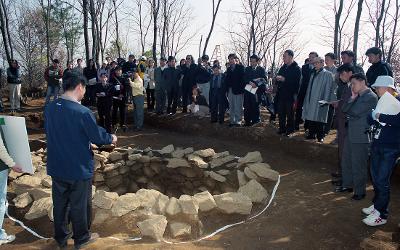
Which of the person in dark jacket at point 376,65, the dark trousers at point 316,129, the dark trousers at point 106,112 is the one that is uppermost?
the person in dark jacket at point 376,65

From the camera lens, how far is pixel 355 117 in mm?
5094

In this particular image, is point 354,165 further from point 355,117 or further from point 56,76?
point 56,76

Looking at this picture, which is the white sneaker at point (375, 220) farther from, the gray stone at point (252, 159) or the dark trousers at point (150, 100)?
the dark trousers at point (150, 100)

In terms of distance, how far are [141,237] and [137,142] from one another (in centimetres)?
566

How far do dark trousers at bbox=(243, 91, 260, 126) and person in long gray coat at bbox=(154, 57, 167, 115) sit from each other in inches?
121

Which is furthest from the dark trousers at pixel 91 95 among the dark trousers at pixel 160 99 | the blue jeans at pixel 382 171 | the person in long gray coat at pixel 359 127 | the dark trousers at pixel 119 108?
the blue jeans at pixel 382 171

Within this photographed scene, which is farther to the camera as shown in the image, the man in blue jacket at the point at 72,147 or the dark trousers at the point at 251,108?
the dark trousers at the point at 251,108

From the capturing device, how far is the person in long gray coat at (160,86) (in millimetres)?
11484

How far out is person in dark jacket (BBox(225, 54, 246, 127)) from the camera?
30.6ft

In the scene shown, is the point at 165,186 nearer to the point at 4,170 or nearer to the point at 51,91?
the point at 4,170

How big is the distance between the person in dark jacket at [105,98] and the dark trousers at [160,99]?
195cm

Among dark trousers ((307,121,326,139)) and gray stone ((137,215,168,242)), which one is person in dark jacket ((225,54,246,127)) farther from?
gray stone ((137,215,168,242))

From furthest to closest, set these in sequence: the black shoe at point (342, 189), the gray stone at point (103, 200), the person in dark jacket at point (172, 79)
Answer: the person in dark jacket at point (172, 79)
the black shoe at point (342, 189)
the gray stone at point (103, 200)

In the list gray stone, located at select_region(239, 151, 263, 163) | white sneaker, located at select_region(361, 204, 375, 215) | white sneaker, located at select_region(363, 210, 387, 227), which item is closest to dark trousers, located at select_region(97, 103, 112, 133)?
gray stone, located at select_region(239, 151, 263, 163)
